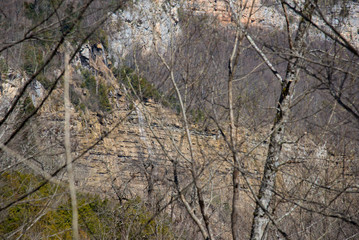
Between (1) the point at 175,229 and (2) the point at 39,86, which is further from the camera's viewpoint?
(1) the point at 175,229

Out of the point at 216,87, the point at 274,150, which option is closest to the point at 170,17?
the point at 216,87

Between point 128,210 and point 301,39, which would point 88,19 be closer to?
point 301,39

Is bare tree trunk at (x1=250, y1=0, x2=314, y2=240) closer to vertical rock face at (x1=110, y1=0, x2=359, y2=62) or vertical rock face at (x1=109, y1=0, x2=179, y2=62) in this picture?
vertical rock face at (x1=110, y1=0, x2=359, y2=62)

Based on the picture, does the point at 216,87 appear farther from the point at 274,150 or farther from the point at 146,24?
the point at 146,24

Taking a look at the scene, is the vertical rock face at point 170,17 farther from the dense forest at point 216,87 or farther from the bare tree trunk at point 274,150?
the bare tree trunk at point 274,150

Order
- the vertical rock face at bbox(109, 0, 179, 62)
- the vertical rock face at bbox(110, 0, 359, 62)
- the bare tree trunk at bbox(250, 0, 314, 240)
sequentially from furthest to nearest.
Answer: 1. the vertical rock face at bbox(109, 0, 179, 62)
2. the vertical rock face at bbox(110, 0, 359, 62)
3. the bare tree trunk at bbox(250, 0, 314, 240)

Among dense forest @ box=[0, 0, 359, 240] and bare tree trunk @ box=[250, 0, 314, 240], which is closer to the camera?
dense forest @ box=[0, 0, 359, 240]

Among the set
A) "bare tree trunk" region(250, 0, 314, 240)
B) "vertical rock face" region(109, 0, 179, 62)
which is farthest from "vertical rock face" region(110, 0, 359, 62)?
"bare tree trunk" region(250, 0, 314, 240)

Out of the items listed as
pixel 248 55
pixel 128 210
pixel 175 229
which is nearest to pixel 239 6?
pixel 248 55

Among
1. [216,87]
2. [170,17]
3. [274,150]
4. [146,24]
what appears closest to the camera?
[274,150]

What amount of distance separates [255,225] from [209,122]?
5.31 ft

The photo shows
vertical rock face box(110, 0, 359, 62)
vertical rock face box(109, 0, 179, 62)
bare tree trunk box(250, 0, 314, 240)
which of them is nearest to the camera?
bare tree trunk box(250, 0, 314, 240)

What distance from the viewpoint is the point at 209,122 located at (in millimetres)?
4727

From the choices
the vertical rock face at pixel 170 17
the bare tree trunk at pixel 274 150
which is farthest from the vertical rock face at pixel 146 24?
the bare tree trunk at pixel 274 150
